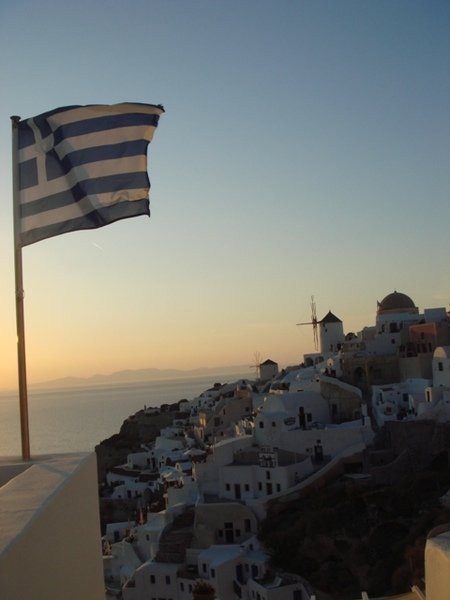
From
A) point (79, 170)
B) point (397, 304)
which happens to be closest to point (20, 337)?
point (79, 170)

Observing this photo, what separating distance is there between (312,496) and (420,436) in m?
4.95

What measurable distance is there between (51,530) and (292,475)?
23.4 metres

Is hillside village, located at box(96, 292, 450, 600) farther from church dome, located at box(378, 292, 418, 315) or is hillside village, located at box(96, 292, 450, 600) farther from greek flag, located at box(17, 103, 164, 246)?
greek flag, located at box(17, 103, 164, 246)

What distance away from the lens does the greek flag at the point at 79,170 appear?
6520 millimetres

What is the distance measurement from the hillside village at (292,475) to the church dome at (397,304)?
6.55ft

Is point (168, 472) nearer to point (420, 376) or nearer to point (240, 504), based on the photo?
point (240, 504)

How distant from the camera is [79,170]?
6.75 meters

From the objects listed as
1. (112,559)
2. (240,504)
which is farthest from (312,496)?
(112,559)

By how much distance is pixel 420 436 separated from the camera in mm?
26625

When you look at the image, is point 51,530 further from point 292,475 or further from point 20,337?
point 292,475

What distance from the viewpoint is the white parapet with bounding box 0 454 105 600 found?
319cm

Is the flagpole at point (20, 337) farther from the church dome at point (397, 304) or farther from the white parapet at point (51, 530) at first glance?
the church dome at point (397, 304)

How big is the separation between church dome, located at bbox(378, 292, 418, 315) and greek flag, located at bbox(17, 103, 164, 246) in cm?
3676

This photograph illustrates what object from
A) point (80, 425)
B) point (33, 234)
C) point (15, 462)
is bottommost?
point (80, 425)
